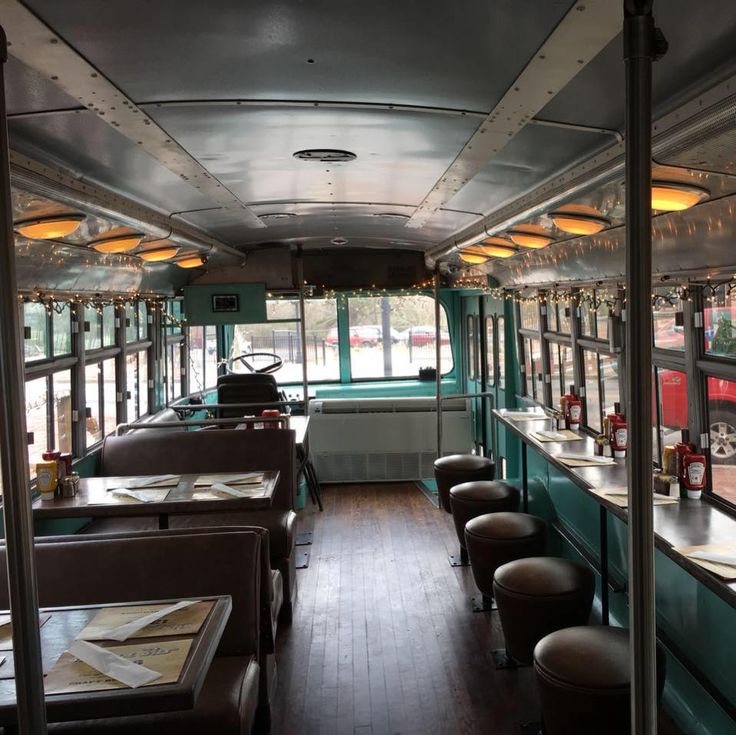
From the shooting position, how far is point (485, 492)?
19.0 feet

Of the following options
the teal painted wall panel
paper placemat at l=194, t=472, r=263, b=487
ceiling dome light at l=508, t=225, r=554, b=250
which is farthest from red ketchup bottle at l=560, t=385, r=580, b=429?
the teal painted wall panel

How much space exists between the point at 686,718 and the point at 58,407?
4614mm

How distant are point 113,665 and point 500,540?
2.95m

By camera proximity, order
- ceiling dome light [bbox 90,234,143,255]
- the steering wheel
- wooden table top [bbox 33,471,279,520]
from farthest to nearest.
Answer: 1. the steering wheel
2. ceiling dome light [bbox 90,234,143,255]
3. wooden table top [bbox 33,471,279,520]

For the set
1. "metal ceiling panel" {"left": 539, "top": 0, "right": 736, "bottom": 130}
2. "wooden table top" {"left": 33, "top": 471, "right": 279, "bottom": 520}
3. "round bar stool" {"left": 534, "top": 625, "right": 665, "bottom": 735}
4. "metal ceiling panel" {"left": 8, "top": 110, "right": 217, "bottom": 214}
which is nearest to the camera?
"metal ceiling panel" {"left": 539, "top": 0, "right": 736, "bottom": 130}

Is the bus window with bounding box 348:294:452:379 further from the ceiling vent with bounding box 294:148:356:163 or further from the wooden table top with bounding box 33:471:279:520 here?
the ceiling vent with bounding box 294:148:356:163

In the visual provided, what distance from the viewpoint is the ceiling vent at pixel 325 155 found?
352 cm

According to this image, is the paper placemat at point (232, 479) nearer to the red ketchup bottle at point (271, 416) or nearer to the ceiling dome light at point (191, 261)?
the red ketchup bottle at point (271, 416)

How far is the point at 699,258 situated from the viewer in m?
3.70

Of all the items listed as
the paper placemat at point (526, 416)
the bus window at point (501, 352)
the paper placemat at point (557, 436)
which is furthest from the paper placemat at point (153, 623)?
the bus window at point (501, 352)

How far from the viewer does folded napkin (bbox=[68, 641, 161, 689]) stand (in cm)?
232

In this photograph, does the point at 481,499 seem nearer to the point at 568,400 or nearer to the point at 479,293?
the point at 568,400

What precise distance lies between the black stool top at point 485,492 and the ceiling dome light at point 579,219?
2.38 meters

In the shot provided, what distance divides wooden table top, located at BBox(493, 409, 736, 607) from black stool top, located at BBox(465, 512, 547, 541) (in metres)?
0.43
